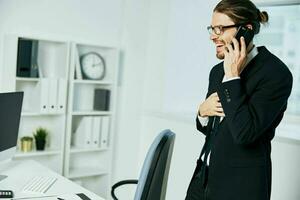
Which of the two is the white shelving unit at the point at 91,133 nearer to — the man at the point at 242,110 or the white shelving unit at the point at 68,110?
the white shelving unit at the point at 68,110

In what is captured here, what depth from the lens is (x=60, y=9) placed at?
335 centimetres

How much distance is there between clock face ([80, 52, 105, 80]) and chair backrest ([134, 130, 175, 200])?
1.93m

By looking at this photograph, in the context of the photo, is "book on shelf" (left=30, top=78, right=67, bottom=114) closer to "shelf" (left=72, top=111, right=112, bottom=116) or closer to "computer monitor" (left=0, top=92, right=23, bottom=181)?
"shelf" (left=72, top=111, right=112, bottom=116)

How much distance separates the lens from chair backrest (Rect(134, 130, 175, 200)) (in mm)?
1522

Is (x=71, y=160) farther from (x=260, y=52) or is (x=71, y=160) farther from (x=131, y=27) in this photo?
→ (x=260, y=52)

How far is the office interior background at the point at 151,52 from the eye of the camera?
306cm

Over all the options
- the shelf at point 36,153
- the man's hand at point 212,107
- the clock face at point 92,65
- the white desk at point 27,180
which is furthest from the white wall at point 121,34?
the man's hand at point 212,107

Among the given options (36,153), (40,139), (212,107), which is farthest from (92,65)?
(212,107)

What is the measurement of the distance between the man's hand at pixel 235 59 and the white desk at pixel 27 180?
0.93 meters

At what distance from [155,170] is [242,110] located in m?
0.41

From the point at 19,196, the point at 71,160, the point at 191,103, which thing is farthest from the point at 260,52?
the point at 71,160

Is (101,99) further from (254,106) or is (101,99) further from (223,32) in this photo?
(254,106)

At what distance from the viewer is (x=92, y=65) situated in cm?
350

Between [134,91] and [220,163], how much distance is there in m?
2.21
